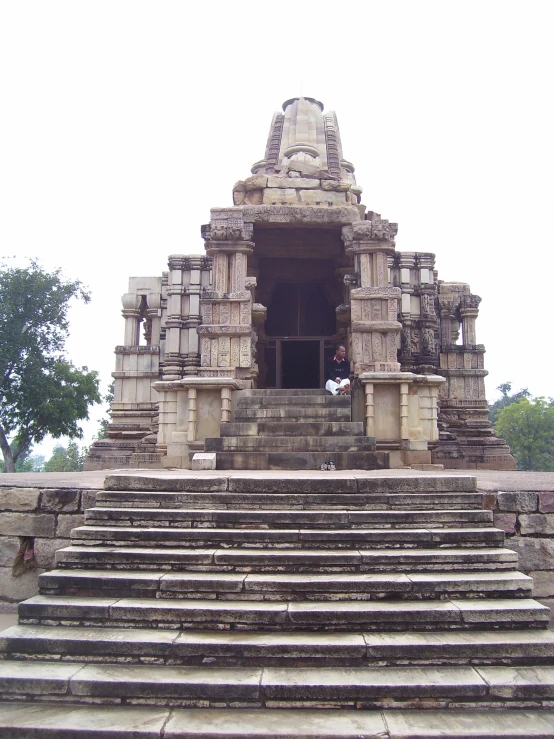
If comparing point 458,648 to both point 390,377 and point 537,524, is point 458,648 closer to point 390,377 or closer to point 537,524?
point 537,524

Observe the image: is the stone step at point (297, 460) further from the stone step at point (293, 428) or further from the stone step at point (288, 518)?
the stone step at point (288, 518)

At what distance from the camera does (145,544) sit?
4.67 metres

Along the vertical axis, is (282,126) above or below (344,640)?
above

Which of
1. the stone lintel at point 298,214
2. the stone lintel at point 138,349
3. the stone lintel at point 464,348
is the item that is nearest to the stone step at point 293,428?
the stone lintel at point 298,214

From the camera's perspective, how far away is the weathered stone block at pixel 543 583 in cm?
499

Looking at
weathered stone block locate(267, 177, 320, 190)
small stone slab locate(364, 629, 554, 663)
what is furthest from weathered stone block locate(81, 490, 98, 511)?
weathered stone block locate(267, 177, 320, 190)

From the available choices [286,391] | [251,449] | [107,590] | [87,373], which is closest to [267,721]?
[107,590]

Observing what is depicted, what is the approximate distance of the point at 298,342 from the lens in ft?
45.3

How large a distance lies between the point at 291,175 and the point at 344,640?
10.5 m

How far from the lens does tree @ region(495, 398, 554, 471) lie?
34.9 meters

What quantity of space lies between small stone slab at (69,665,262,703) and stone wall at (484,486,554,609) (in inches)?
109

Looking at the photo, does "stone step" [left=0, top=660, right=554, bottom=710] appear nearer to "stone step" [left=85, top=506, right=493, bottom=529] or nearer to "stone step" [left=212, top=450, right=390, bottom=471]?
"stone step" [left=85, top=506, right=493, bottom=529]

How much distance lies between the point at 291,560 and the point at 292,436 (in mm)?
4551

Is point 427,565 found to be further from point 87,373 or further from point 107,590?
point 87,373
